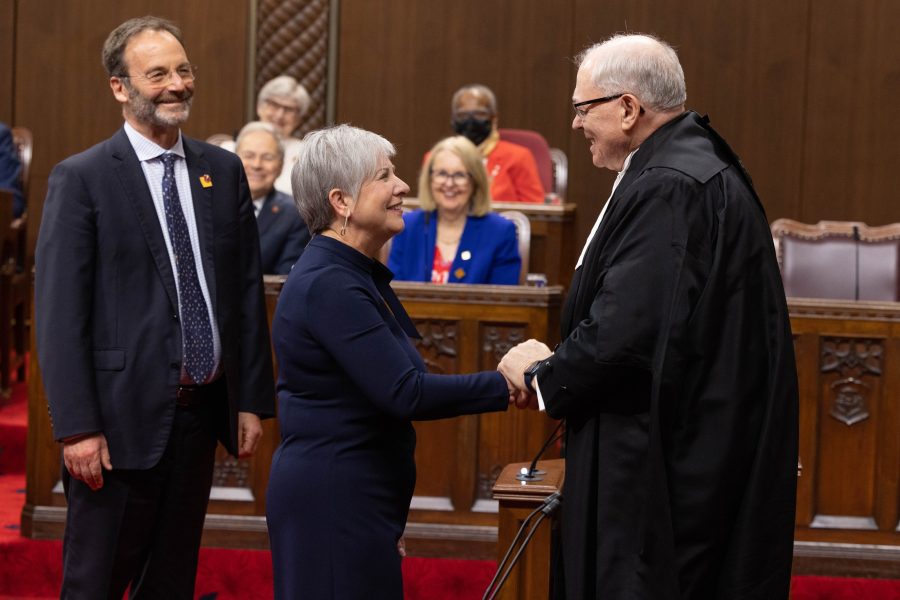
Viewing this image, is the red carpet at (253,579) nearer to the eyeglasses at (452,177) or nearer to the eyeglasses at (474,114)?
the eyeglasses at (452,177)

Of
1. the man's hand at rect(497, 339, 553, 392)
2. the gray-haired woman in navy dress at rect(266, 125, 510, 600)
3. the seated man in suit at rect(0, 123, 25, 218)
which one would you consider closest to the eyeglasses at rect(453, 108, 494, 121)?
the seated man in suit at rect(0, 123, 25, 218)

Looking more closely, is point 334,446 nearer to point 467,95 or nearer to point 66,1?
point 467,95

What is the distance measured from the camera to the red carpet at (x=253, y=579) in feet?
12.6

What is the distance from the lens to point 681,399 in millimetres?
2086

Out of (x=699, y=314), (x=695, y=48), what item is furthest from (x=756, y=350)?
(x=695, y=48)

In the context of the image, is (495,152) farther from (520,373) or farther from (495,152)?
(520,373)

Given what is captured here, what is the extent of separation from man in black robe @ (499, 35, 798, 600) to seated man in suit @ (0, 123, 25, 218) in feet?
15.2

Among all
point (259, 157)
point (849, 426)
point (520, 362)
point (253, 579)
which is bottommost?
point (253, 579)

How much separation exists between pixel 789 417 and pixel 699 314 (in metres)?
0.27

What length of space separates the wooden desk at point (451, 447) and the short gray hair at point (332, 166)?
1.75 metres

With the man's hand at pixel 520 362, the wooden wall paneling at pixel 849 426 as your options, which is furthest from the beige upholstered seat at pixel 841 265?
the man's hand at pixel 520 362

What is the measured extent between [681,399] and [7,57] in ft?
22.7

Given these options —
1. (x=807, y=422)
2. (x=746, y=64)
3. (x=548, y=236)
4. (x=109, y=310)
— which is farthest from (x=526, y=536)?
(x=746, y=64)

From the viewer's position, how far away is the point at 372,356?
83.3 inches
